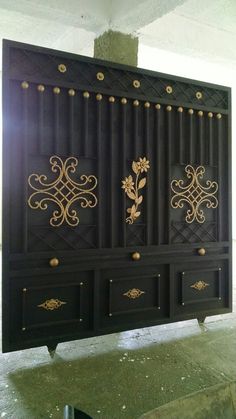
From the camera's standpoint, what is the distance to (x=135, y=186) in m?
2.45

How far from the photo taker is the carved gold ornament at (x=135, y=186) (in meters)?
2.42

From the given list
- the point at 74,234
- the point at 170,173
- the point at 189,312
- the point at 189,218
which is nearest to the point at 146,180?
the point at 170,173

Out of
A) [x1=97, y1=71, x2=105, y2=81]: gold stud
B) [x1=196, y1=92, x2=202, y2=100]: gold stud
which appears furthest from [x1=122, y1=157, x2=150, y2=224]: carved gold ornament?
[x1=196, y1=92, x2=202, y2=100]: gold stud

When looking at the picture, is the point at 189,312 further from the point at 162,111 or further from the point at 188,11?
the point at 188,11

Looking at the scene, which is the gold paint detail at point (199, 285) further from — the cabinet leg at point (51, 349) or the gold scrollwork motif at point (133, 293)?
the cabinet leg at point (51, 349)

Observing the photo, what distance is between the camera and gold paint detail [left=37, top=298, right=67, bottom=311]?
2.15 m

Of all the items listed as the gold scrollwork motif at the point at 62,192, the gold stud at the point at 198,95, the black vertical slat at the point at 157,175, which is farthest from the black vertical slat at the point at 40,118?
the gold stud at the point at 198,95

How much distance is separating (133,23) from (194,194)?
1441 mm

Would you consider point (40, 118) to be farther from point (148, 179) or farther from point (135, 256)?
point (135, 256)

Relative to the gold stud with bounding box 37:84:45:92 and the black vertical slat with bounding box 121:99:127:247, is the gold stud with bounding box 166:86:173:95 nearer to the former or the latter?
the black vertical slat with bounding box 121:99:127:247

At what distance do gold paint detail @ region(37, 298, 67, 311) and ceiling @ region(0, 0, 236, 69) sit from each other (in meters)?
2.08

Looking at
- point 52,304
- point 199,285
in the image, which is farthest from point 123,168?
point 199,285

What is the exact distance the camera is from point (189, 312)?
268 centimetres

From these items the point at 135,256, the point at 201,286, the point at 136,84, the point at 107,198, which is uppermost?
the point at 136,84
